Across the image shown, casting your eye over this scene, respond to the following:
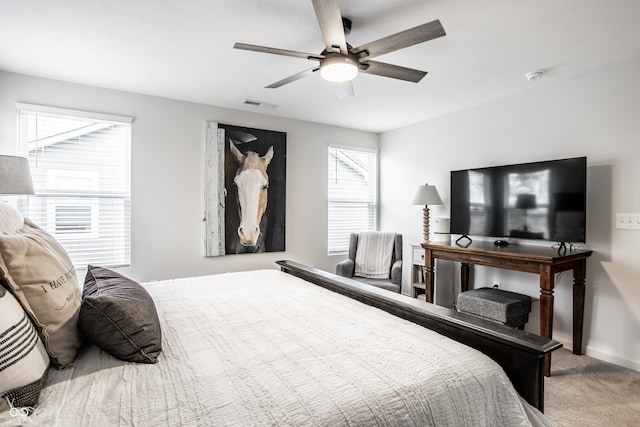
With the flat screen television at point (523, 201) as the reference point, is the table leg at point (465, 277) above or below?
below

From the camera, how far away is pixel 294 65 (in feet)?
9.21

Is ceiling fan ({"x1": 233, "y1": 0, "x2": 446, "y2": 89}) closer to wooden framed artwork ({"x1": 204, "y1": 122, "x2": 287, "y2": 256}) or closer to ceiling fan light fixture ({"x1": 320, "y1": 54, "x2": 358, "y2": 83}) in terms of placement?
ceiling fan light fixture ({"x1": 320, "y1": 54, "x2": 358, "y2": 83})

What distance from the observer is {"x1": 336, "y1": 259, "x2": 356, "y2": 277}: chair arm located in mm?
4203

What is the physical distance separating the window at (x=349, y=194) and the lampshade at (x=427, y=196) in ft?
3.84

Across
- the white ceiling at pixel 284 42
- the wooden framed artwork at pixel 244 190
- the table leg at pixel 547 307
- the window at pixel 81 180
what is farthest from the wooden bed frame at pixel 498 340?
the window at pixel 81 180

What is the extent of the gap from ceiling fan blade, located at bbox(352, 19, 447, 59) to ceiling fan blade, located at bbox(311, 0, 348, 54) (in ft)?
0.42

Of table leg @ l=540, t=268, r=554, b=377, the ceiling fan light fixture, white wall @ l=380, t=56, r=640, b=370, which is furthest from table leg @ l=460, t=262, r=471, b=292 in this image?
the ceiling fan light fixture

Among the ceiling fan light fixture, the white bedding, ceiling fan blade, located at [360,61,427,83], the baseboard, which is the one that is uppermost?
ceiling fan blade, located at [360,61,427,83]

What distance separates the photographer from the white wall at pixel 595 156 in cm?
272

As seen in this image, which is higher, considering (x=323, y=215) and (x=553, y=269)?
(x=323, y=215)

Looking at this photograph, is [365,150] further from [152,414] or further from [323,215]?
[152,414]

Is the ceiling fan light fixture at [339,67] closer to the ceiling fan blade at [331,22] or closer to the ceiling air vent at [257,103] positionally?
the ceiling fan blade at [331,22]

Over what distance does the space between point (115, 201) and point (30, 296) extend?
2.61m

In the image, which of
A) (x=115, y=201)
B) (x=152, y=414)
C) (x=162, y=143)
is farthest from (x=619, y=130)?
(x=115, y=201)
